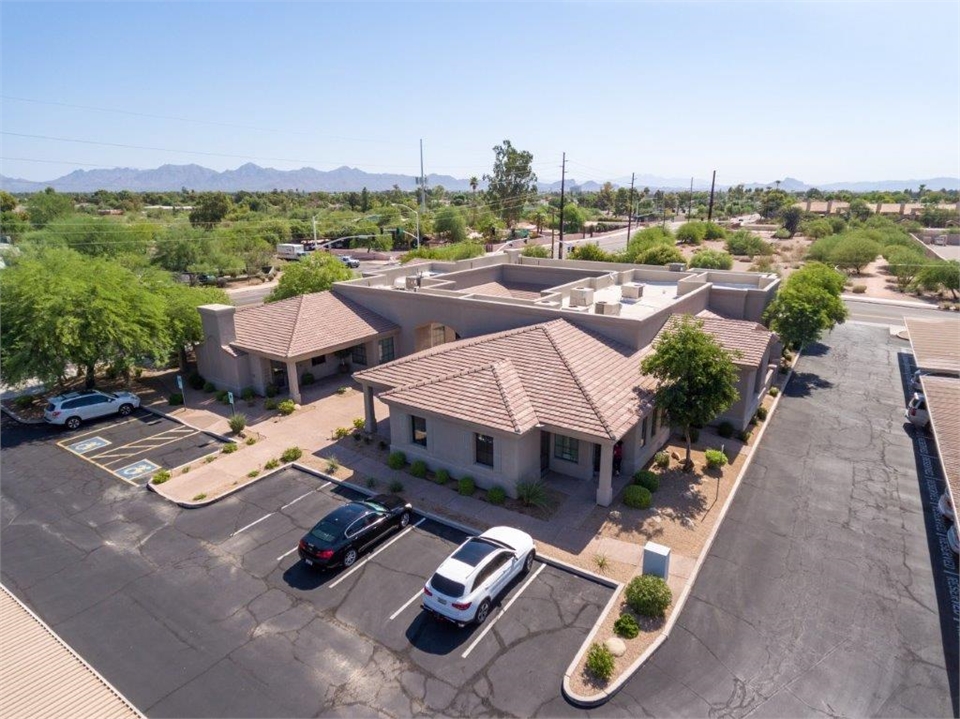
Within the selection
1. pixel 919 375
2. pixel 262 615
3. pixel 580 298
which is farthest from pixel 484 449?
pixel 919 375

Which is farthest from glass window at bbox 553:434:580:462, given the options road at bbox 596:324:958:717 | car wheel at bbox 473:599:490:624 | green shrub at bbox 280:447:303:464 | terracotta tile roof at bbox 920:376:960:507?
terracotta tile roof at bbox 920:376:960:507

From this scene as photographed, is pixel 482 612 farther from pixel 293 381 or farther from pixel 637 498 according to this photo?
pixel 293 381

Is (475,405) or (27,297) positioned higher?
(27,297)

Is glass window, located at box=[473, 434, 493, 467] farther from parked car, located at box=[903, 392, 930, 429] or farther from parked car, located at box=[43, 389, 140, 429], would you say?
parked car, located at box=[903, 392, 930, 429]

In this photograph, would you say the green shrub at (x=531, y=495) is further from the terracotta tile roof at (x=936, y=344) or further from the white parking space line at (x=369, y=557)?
the terracotta tile roof at (x=936, y=344)

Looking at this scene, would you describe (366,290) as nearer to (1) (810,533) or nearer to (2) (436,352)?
(2) (436,352)

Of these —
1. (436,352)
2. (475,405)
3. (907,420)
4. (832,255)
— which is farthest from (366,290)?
(832,255)
